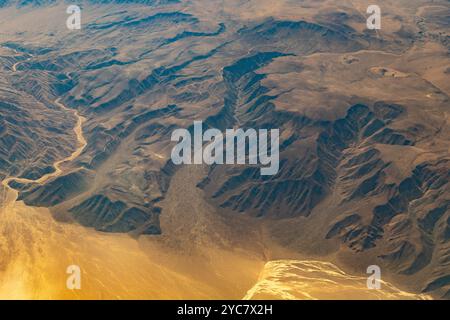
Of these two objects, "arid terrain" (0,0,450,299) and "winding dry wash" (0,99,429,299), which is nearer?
"winding dry wash" (0,99,429,299)

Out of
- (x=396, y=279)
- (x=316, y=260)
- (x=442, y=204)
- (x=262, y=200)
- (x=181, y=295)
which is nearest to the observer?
(x=181, y=295)

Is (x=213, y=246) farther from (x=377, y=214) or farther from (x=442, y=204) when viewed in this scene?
(x=442, y=204)

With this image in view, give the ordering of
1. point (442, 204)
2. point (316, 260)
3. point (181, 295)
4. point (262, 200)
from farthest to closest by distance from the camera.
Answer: point (262, 200) < point (442, 204) < point (316, 260) < point (181, 295)

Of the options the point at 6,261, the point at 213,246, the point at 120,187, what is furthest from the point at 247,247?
the point at 6,261

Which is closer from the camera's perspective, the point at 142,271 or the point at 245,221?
the point at 142,271

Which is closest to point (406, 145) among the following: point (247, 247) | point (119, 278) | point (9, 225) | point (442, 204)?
point (442, 204)

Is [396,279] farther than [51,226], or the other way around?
[51,226]

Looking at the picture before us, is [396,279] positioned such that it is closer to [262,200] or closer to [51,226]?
[262,200]

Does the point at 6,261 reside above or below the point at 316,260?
above

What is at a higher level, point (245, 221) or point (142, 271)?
point (142, 271)

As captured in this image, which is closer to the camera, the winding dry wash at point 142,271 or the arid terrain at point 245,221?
the winding dry wash at point 142,271
